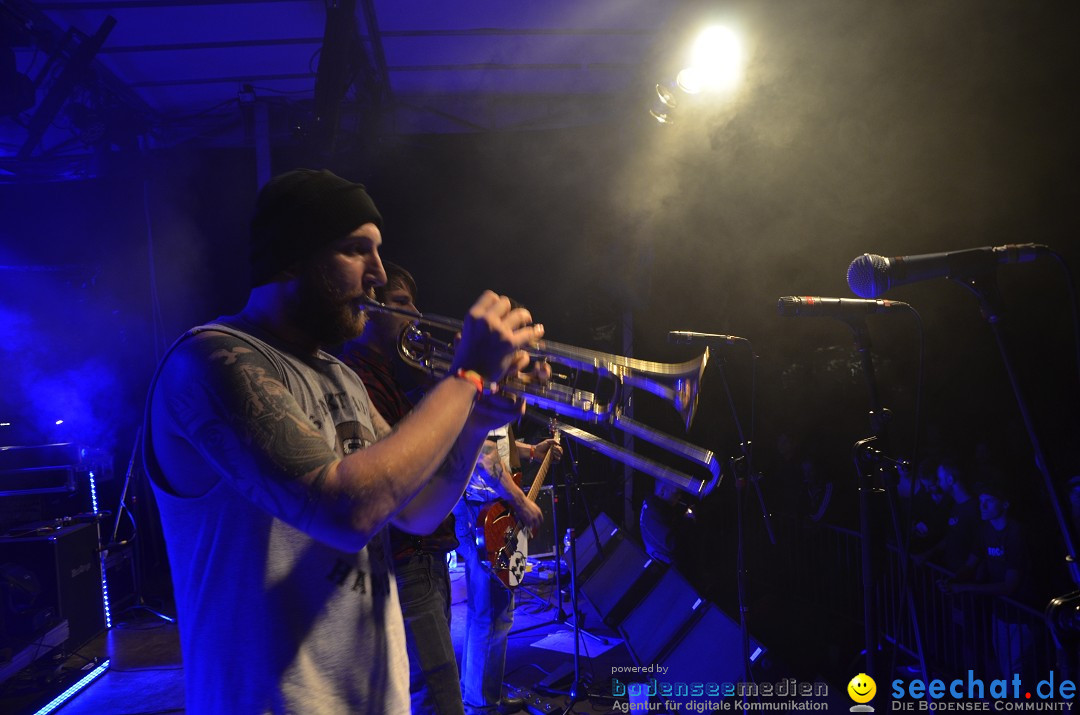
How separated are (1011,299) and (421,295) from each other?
6583mm

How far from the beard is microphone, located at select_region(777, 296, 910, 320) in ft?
6.75

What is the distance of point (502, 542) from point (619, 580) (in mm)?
2047

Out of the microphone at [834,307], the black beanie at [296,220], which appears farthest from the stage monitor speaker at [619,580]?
the black beanie at [296,220]

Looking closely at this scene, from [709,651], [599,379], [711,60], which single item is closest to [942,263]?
[599,379]

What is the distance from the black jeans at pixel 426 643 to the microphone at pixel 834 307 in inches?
81.3

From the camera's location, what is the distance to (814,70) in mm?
6766

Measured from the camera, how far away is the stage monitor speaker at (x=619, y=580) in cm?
585

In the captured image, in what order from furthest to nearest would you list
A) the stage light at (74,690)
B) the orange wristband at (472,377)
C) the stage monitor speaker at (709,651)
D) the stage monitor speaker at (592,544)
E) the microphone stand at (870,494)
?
the stage monitor speaker at (592,544) → the stage light at (74,690) → the stage monitor speaker at (709,651) → the microphone stand at (870,494) → the orange wristband at (472,377)

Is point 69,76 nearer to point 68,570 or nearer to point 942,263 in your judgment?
point 68,570

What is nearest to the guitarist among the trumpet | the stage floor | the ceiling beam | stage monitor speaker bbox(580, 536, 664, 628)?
the stage floor

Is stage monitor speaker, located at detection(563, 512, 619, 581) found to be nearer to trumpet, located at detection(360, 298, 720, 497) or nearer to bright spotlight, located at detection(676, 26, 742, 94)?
trumpet, located at detection(360, 298, 720, 497)

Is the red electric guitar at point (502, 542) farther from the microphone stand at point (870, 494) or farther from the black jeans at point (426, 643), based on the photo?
the microphone stand at point (870, 494)

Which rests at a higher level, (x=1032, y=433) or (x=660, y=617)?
(x=1032, y=433)

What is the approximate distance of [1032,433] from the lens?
7.39ft
